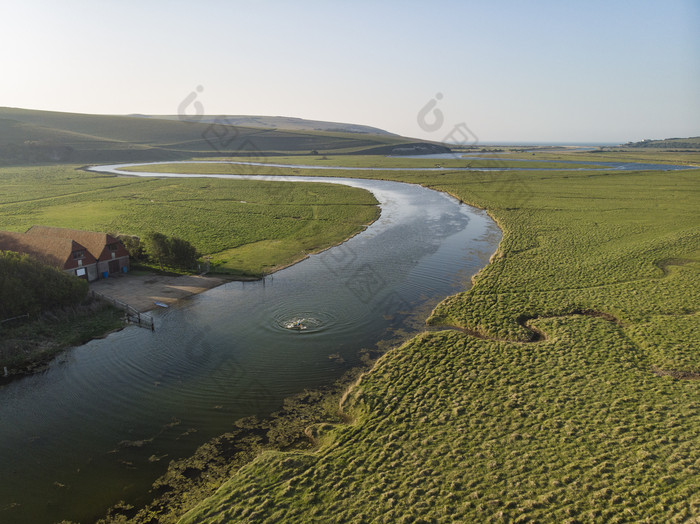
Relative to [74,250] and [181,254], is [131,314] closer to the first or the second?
[74,250]

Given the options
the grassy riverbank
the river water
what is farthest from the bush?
the river water

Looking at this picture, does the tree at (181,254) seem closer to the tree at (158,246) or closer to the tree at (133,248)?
the tree at (158,246)

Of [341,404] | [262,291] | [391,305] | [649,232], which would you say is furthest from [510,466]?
[649,232]

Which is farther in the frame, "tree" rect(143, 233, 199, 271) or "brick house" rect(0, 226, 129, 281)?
"tree" rect(143, 233, 199, 271)

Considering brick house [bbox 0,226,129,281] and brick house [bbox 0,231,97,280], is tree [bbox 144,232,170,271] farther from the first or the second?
brick house [bbox 0,231,97,280]

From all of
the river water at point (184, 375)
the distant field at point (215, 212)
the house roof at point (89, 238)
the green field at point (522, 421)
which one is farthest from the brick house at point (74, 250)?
the green field at point (522, 421)

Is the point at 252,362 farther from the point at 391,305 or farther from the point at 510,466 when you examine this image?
the point at 510,466
